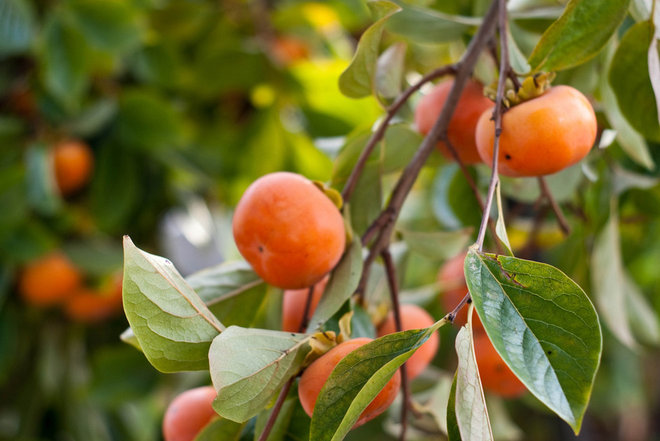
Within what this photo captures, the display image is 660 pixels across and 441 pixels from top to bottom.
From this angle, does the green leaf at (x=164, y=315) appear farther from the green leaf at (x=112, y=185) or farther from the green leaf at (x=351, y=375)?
the green leaf at (x=112, y=185)

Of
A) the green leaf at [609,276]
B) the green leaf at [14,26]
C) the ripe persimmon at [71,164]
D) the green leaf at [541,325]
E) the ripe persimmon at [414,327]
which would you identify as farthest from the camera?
the ripe persimmon at [71,164]

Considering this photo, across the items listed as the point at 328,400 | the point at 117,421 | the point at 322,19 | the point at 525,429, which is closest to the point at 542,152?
the point at 328,400

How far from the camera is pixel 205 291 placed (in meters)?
0.55

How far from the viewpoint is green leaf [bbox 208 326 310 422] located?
42 centimetres

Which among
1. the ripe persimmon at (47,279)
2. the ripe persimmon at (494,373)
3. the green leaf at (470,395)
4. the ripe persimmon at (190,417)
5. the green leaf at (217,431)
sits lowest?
the ripe persimmon at (47,279)

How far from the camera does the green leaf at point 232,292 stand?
0.55 metres

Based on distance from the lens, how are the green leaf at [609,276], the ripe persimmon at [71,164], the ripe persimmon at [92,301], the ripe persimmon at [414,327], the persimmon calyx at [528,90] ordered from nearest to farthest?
the persimmon calyx at [528,90]
the ripe persimmon at [414,327]
the green leaf at [609,276]
the ripe persimmon at [71,164]
the ripe persimmon at [92,301]

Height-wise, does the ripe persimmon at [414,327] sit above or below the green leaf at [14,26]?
below

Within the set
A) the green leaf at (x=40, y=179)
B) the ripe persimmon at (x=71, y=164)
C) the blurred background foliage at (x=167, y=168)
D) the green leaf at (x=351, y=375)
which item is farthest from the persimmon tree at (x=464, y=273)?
the ripe persimmon at (x=71, y=164)

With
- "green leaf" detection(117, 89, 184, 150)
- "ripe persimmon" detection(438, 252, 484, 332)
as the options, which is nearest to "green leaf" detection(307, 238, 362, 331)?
"ripe persimmon" detection(438, 252, 484, 332)

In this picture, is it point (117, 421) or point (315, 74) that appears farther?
point (117, 421)

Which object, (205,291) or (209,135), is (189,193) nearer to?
(209,135)

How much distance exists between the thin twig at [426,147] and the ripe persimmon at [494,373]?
26cm

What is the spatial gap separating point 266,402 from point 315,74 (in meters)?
0.82
